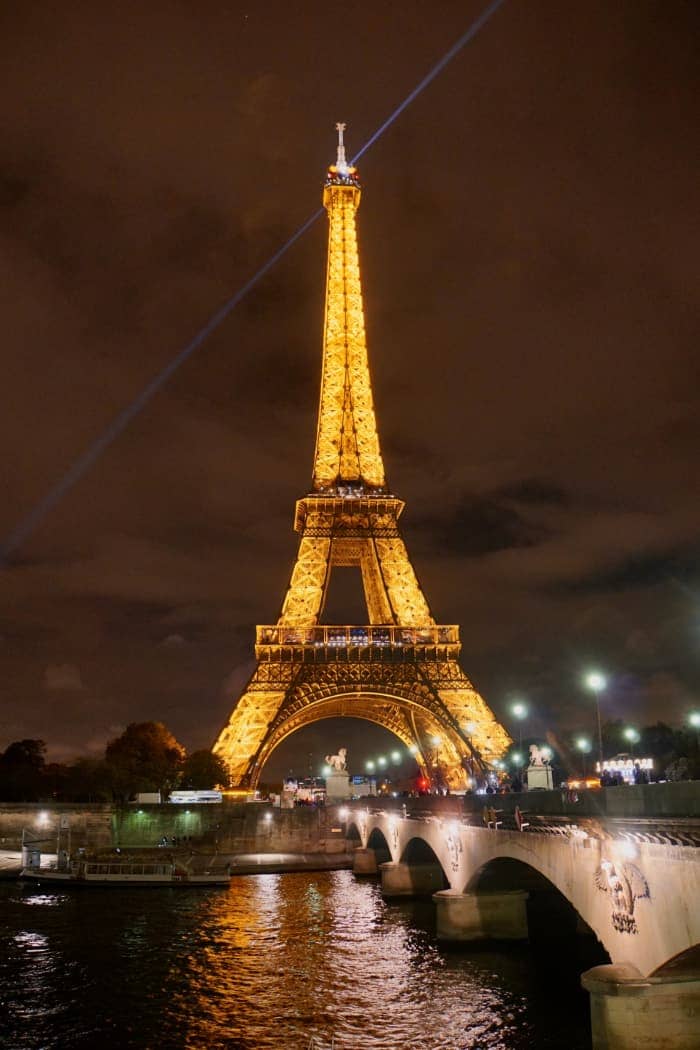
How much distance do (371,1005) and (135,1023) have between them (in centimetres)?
657

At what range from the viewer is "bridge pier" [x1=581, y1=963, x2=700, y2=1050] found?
17.2m

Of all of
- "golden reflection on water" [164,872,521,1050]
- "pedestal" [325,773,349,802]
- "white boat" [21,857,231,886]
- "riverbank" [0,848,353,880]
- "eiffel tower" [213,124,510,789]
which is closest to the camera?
"golden reflection on water" [164,872,521,1050]

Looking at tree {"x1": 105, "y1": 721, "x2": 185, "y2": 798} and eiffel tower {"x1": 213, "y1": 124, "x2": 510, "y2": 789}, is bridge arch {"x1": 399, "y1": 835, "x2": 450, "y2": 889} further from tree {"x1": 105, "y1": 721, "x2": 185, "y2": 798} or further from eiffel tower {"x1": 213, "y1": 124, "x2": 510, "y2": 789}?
tree {"x1": 105, "y1": 721, "x2": 185, "y2": 798}

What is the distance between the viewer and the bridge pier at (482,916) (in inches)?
1336

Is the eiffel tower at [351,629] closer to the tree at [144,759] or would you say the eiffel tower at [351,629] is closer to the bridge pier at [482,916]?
the tree at [144,759]

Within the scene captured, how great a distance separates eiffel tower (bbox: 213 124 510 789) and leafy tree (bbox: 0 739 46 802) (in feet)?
107

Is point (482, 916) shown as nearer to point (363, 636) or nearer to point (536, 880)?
point (536, 880)

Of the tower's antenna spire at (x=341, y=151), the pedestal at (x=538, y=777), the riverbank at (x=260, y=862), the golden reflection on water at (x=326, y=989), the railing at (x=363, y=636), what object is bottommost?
the golden reflection on water at (x=326, y=989)

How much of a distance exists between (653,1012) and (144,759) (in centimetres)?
9087

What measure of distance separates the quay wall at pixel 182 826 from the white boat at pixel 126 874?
36.5 feet

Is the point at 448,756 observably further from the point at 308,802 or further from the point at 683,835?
the point at 683,835

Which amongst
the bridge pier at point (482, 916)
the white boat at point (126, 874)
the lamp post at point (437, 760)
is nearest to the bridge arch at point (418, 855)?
the white boat at point (126, 874)

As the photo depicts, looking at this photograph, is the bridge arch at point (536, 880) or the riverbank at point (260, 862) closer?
the bridge arch at point (536, 880)

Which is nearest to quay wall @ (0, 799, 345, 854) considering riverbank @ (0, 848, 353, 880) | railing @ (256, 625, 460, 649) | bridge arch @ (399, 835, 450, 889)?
riverbank @ (0, 848, 353, 880)
